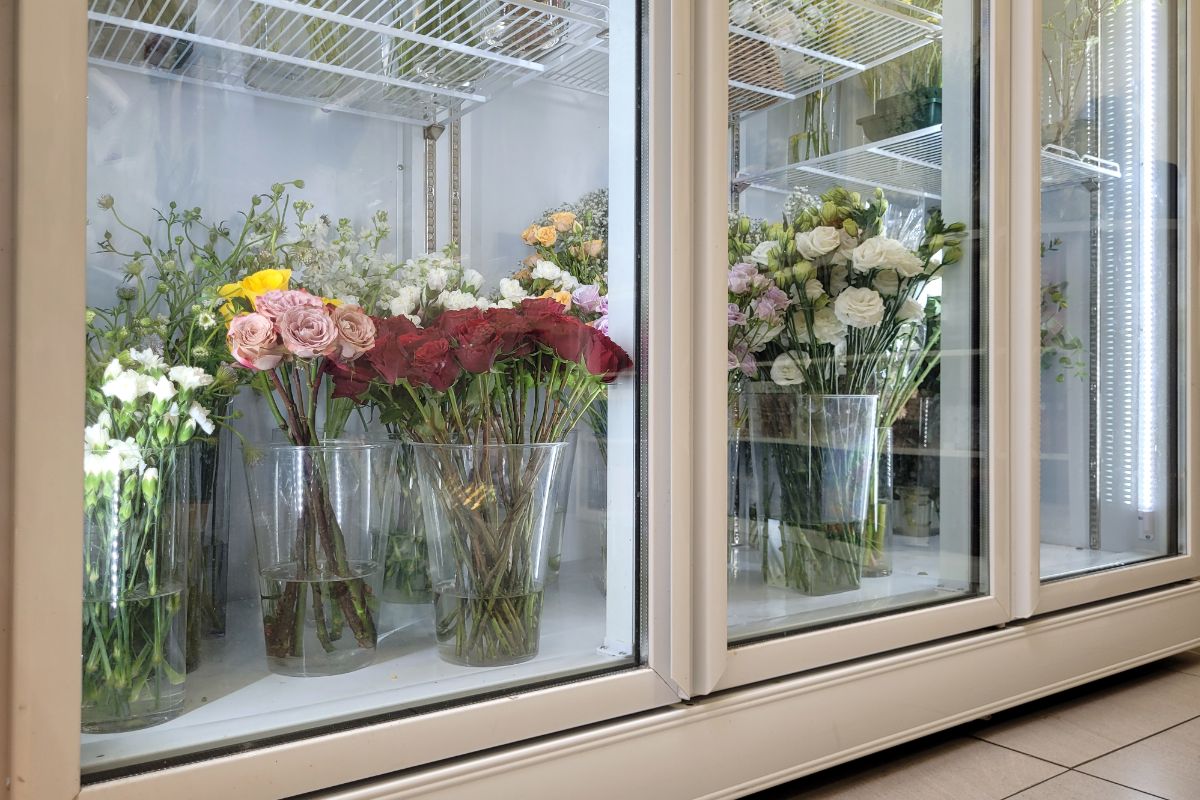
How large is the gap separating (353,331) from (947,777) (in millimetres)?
875

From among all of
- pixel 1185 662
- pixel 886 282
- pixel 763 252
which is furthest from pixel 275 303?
pixel 1185 662

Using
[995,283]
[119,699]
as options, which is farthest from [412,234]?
[995,283]

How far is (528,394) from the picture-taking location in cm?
95

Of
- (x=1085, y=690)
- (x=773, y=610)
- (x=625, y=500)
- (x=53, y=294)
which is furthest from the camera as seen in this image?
(x=1085, y=690)

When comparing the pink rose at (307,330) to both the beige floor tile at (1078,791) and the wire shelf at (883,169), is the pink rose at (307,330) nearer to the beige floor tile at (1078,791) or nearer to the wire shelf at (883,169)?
the wire shelf at (883,169)

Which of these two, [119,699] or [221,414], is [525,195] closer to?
[221,414]

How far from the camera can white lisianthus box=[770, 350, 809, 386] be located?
3.80 ft

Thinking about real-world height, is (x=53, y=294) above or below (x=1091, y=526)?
above

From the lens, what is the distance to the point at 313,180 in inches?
34.6

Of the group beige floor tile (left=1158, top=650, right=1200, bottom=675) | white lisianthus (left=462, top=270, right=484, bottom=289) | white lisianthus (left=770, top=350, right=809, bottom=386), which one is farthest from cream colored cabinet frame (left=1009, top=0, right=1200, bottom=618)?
white lisianthus (left=462, top=270, right=484, bottom=289)

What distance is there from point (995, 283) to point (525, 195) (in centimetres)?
71

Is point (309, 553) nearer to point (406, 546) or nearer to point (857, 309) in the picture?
point (406, 546)

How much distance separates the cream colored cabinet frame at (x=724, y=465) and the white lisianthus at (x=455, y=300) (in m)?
0.24

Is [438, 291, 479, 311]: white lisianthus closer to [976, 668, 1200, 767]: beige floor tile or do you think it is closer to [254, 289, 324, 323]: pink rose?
[254, 289, 324, 323]: pink rose
